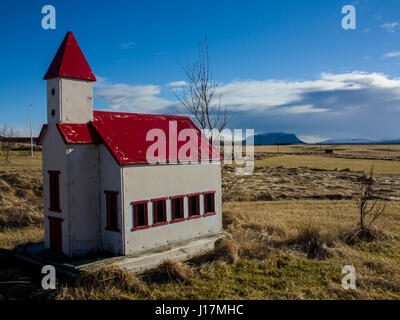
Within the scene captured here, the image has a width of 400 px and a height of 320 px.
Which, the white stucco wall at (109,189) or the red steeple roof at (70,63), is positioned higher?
the red steeple roof at (70,63)

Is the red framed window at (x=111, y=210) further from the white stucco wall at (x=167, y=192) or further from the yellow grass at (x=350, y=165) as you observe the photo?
the yellow grass at (x=350, y=165)

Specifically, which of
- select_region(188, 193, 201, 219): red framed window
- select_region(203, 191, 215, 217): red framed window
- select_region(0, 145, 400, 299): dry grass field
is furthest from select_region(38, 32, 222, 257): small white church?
select_region(0, 145, 400, 299): dry grass field

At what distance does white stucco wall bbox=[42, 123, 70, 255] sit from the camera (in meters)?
11.7

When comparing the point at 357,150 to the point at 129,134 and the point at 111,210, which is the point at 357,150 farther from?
the point at 111,210

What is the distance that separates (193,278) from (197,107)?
34.4 feet

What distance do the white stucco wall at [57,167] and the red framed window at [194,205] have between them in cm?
446

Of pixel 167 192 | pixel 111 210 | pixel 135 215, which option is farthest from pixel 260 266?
pixel 111 210

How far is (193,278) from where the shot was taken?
1102 cm

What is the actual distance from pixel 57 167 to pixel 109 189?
6.33ft

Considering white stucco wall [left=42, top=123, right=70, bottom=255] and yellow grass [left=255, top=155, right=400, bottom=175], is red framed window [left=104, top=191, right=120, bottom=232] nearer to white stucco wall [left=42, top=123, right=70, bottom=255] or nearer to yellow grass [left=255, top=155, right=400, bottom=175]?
white stucco wall [left=42, top=123, right=70, bottom=255]

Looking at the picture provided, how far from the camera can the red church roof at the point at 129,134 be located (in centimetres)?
1182

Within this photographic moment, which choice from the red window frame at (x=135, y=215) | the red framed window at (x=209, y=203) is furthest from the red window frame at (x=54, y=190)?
the red framed window at (x=209, y=203)
